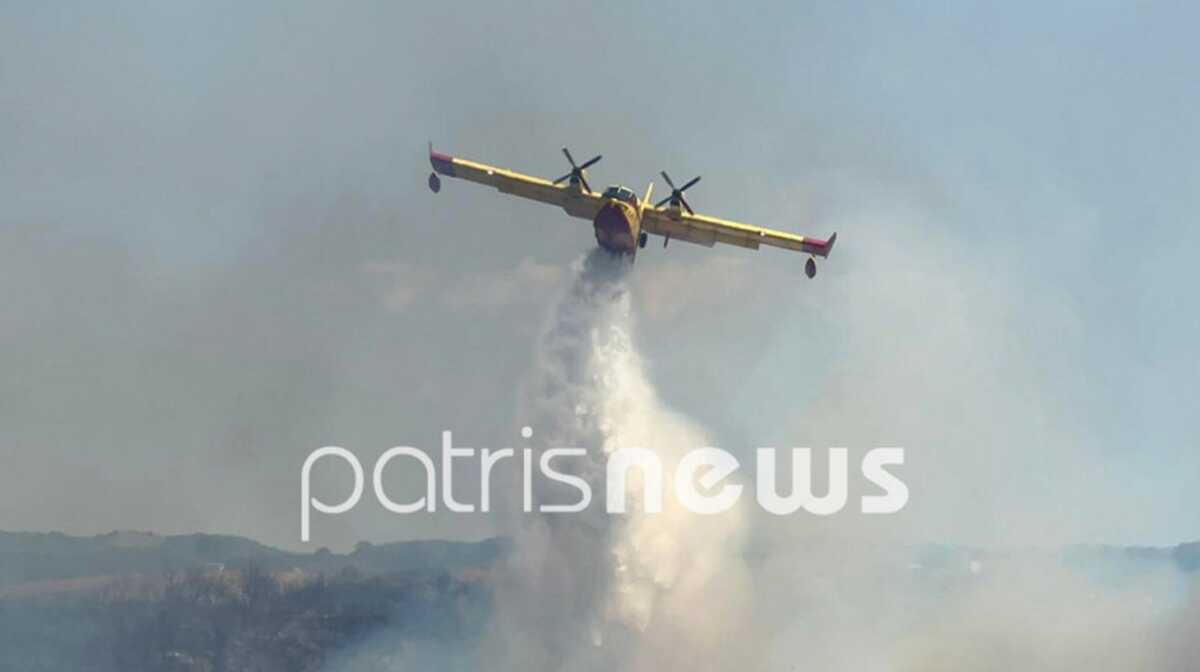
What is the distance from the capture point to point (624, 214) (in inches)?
2260

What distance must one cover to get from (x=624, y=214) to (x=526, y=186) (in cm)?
540

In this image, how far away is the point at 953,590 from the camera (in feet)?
272

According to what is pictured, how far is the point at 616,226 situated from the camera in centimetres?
5747

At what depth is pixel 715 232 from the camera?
60.2m

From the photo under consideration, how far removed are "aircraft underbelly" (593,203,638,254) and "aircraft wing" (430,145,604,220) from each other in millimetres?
849

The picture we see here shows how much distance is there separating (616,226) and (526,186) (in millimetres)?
5271

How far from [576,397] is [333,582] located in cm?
4508

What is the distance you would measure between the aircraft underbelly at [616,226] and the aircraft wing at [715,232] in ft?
5.69

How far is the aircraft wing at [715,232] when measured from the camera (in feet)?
196

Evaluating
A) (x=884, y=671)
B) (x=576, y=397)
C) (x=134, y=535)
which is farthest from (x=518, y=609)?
(x=134, y=535)

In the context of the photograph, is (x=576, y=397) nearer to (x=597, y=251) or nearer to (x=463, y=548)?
(x=597, y=251)

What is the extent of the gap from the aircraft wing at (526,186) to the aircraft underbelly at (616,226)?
85cm

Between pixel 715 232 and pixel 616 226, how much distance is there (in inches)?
207

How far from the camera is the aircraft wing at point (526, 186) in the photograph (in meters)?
58.8
